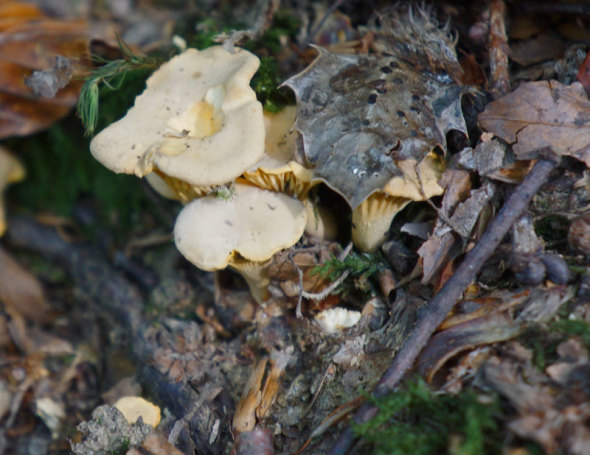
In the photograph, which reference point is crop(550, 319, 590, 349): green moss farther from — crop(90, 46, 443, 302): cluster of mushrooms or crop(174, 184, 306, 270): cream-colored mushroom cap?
crop(174, 184, 306, 270): cream-colored mushroom cap

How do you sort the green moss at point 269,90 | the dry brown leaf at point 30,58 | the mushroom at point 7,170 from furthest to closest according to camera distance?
the mushroom at point 7,170 < the dry brown leaf at point 30,58 < the green moss at point 269,90

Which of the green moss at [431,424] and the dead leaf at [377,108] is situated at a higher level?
the dead leaf at [377,108]

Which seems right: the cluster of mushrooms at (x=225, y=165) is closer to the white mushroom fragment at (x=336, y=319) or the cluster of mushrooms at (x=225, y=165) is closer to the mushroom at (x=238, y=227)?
the mushroom at (x=238, y=227)

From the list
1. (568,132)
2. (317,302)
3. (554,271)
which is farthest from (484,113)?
(317,302)

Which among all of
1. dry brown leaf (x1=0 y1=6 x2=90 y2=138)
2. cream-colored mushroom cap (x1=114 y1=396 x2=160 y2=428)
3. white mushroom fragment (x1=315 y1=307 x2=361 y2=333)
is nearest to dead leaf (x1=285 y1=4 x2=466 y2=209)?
white mushroom fragment (x1=315 y1=307 x2=361 y2=333)

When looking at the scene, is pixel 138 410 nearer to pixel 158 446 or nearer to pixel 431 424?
pixel 158 446

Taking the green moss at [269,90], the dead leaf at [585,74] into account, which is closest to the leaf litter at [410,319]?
the dead leaf at [585,74]
